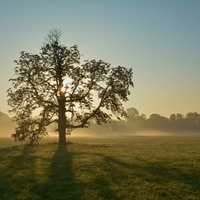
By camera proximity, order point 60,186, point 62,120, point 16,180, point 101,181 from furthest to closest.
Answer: point 62,120, point 16,180, point 101,181, point 60,186

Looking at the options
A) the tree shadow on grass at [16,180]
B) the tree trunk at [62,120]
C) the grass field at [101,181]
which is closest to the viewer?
the grass field at [101,181]

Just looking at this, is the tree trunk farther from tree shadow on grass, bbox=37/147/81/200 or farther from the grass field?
tree shadow on grass, bbox=37/147/81/200

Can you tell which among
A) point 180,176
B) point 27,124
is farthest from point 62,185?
point 27,124

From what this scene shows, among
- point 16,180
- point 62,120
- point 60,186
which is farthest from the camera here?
point 62,120

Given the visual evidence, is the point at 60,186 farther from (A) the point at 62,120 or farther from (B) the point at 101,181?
(A) the point at 62,120

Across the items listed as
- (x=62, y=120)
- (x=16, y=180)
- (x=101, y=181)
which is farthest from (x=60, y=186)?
(x=62, y=120)

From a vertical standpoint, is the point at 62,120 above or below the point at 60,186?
above

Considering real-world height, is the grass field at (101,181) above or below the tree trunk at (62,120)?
below

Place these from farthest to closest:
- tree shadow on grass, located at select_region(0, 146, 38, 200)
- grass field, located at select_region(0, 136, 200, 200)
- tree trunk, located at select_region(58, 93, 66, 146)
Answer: tree trunk, located at select_region(58, 93, 66, 146), tree shadow on grass, located at select_region(0, 146, 38, 200), grass field, located at select_region(0, 136, 200, 200)

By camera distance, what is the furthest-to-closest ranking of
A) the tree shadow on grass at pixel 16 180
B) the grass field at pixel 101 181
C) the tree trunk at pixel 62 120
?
the tree trunk at pixel 62 120, the tree shadow on grass at pixel 16 180, the grass field at pixel 101 181

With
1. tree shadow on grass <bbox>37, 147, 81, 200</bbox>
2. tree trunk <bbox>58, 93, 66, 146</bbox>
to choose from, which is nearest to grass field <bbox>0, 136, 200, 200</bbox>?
tree shadow on grass <bbox>37, 147, 81, 200</bbox>

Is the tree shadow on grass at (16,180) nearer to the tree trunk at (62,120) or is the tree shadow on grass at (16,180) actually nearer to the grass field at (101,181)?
the grass field at (101,181)

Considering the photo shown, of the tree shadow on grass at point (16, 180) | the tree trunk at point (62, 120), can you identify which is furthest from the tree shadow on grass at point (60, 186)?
the tree trunk at point (62, 120)

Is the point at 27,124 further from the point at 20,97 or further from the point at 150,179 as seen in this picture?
the point at 150,179
